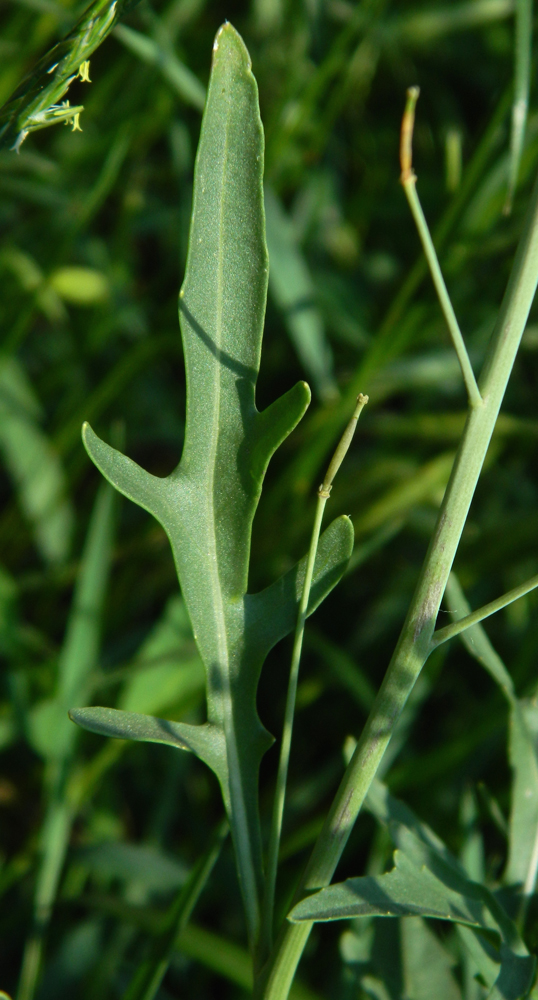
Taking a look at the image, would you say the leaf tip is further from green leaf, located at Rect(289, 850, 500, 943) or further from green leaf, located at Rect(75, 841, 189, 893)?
green leaf, located at Rect(75, 841, 189, 893)

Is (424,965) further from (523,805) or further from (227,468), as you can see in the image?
(227,468)

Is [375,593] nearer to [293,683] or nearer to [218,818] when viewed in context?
[218,818]

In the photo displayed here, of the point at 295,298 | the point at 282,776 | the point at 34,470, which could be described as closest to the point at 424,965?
the point at 282,776

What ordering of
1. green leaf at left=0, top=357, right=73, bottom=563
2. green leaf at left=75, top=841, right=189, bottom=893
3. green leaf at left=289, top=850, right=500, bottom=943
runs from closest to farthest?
green leaf at left=289, top=850, right=500, bottom=943 < green leaf at left=75, top=841, right=189, bottom=893 < green leaf at left=0, top=357, right=73, bottom=563

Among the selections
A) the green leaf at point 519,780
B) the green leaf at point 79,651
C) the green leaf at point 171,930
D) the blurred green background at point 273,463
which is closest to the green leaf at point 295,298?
the blurred green background at point 273,463

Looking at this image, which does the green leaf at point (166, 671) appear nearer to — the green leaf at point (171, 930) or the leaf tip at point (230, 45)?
the green leaf at point (171, 930)

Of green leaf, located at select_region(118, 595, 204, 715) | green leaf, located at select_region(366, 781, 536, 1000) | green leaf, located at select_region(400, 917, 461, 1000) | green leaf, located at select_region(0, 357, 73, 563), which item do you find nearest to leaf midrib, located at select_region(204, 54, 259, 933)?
green leaf, located at select_region(366, 781, 536, 1000)
